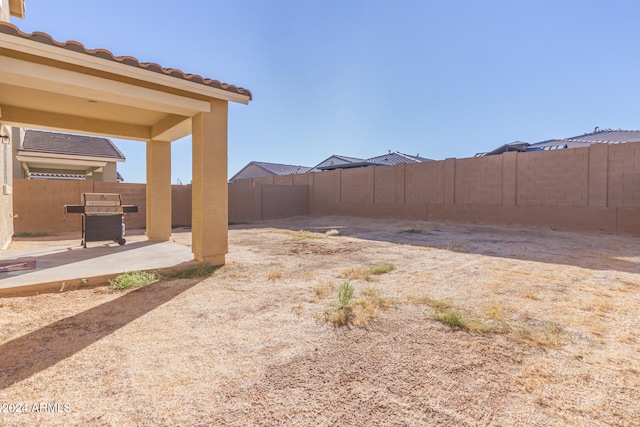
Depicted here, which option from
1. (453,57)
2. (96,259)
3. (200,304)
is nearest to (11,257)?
(96,259)

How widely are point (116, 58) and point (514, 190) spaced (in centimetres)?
1248

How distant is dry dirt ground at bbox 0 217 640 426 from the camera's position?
169 centimetres

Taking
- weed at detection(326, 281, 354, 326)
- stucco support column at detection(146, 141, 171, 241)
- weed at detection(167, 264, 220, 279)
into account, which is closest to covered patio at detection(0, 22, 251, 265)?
weed at detection(167, 264, 220, 279)

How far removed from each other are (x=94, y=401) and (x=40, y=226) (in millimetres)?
10497

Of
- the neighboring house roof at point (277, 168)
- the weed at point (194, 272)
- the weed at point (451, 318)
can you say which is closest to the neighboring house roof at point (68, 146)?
the weed at point (194, 272)

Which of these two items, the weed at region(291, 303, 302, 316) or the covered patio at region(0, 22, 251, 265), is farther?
the covered patio at region(0, 22, 251, 265)

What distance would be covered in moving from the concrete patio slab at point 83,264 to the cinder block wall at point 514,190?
30.8 feet

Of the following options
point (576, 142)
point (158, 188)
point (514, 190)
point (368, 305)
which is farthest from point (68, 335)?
point (576, 142)

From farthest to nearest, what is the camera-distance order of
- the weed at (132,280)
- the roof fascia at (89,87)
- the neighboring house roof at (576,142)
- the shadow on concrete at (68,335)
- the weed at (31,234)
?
the neighboring house roof at (576,142) < the weed at (31,234) < the weed at (132,280) < the roof fascia at (89,87) < the shadow on concrete at (68,335)

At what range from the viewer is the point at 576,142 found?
15.4 meters

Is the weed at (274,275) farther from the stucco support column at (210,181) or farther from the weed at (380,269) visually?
the weed at (380,269)

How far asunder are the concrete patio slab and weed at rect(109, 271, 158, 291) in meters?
0.12

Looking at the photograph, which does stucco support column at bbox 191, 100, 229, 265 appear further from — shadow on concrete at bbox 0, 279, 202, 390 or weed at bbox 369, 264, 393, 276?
weed at bbox 369, 264, 393, 276

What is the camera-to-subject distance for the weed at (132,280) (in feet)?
12.6
